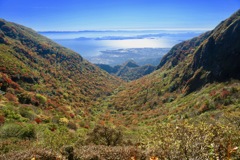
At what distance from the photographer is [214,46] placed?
44.4 m

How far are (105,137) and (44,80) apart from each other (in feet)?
146

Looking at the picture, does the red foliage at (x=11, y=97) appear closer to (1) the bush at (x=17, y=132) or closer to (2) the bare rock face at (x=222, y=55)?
(1) the bush at (x=17, y=132)

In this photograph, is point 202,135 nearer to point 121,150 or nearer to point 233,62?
point 121,150

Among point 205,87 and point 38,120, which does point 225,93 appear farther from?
point 38,120

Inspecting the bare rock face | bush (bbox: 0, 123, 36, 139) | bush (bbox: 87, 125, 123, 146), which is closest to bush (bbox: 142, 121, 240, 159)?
bush (bbox: 87, 125, 123, 146)

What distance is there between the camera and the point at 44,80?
56594mm

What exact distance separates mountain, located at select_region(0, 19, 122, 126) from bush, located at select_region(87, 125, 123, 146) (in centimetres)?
1116

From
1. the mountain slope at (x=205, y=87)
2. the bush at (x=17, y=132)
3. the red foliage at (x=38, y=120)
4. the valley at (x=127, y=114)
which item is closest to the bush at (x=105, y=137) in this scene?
the valley at (x=127, y=114)

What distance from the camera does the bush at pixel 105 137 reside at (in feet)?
52.6

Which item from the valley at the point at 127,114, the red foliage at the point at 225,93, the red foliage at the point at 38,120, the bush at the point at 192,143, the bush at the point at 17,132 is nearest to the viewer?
Answer: the bush at the point at 192,143

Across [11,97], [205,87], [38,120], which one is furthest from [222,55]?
[11,97]

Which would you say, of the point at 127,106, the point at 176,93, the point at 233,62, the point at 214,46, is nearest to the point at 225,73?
the point at 233,62

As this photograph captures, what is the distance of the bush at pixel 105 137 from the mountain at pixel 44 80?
11162 mm

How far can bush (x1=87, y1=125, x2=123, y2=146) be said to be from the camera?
16.0 m
